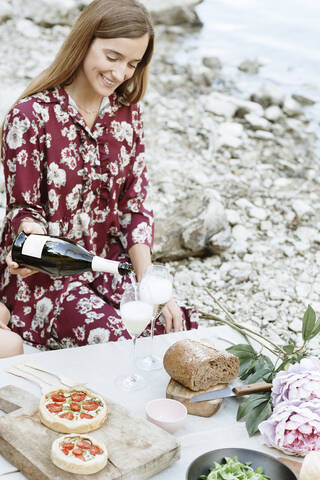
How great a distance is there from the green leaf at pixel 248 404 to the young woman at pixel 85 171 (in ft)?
2.61

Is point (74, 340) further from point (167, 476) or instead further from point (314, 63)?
point (314, 63)

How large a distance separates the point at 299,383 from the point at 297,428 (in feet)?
0.43

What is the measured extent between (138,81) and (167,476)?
199 cm

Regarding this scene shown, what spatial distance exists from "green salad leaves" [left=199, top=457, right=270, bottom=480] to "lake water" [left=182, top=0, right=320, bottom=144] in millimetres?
6936

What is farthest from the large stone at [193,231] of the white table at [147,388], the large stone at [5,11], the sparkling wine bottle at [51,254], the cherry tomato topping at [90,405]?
the large stone at [5,11]

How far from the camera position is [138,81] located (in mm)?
3131

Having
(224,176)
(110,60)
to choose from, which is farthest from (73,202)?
(224,176)

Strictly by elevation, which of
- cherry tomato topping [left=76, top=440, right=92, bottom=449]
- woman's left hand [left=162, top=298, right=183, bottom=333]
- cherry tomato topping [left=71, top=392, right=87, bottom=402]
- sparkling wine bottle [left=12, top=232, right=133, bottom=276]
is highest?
sparkling wine bottle [left=12, top=232, right=133, bottom=276]

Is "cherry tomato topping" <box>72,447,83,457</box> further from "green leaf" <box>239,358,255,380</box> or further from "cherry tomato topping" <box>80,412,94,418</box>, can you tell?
"green leaf" <box>239,358,255,380</box>

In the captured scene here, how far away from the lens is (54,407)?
1834 mm

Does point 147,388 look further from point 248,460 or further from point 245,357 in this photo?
point 248,460

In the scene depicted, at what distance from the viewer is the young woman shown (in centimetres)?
279

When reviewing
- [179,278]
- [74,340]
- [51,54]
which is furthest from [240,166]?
[74,340]

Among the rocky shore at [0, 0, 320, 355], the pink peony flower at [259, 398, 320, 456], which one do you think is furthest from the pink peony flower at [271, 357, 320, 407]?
the rocky shore at [0, 0, 320, 355]
